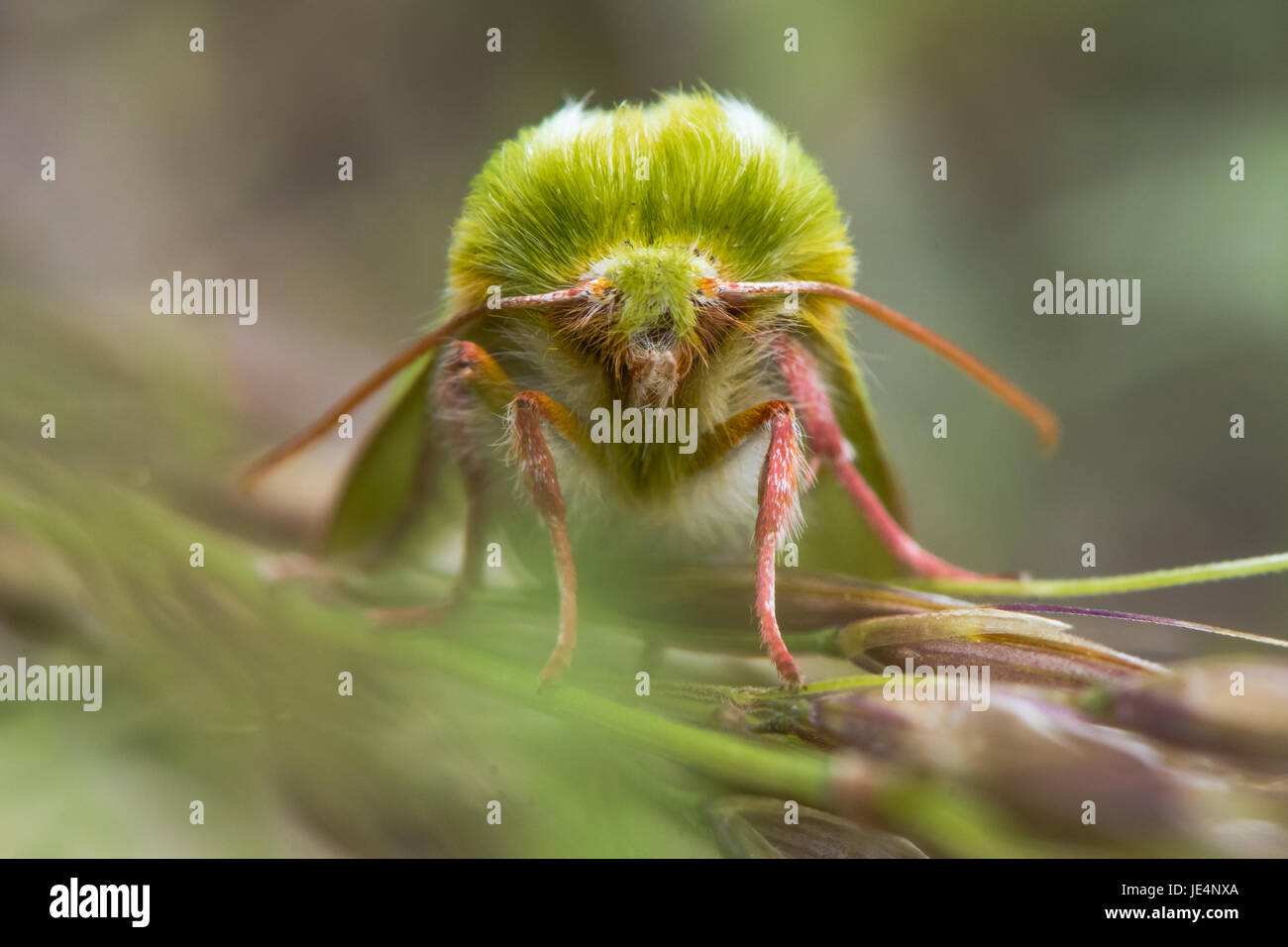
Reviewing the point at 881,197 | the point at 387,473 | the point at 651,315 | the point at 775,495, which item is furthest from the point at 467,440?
the point at 881,197

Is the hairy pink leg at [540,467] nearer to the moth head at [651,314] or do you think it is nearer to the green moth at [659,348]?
the green moth at [659,348]

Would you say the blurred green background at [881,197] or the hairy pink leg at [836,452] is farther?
the blurred green background at [881,197]

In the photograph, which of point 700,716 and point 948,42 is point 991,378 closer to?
point 700,716

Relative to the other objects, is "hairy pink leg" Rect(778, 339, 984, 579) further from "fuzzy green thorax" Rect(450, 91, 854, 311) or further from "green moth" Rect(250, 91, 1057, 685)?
"fuzzy green thorax" Rect(450, 91, 854, 311)

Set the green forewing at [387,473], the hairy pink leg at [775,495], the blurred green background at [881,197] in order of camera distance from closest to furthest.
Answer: the hairy pink leg at [775,495] < the green forewing at [387,473] < the blurred green background at [881,197]

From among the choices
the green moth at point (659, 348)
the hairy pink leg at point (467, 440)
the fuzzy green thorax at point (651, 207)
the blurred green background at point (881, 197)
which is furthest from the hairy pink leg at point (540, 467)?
the blurred green background at point (881, 197)

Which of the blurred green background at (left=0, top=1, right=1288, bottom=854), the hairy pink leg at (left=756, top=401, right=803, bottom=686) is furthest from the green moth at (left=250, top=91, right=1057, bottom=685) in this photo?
the blurred green background at (left=0, top=1, right=1288, bottom=854)

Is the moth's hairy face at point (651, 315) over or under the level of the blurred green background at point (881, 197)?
under

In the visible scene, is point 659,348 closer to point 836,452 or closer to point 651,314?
point 651,314
